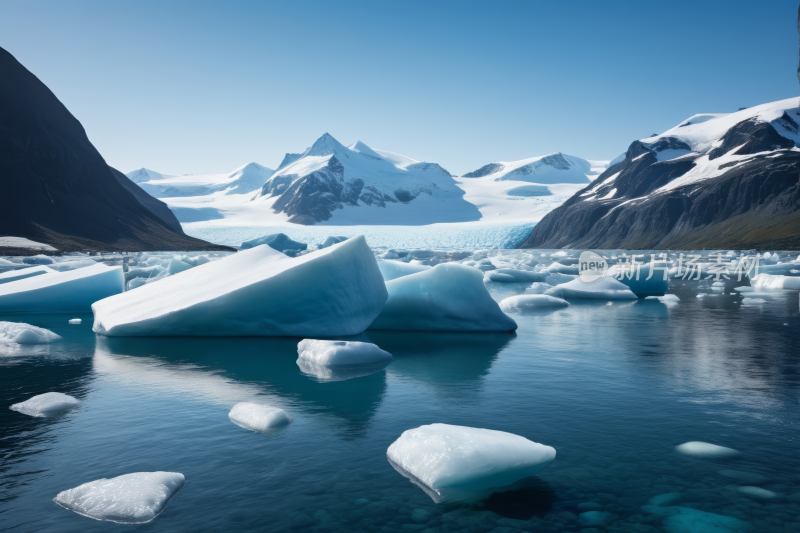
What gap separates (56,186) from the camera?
65062 millimetres

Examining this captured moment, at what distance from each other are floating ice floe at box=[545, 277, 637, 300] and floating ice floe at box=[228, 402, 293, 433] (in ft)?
51.4

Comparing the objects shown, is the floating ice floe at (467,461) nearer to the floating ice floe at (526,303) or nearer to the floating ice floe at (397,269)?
the floating ice floe at (397,269)

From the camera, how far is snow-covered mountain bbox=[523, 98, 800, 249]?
260 feet

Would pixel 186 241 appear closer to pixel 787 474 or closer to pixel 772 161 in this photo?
pixel 787 474

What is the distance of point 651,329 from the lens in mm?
12938

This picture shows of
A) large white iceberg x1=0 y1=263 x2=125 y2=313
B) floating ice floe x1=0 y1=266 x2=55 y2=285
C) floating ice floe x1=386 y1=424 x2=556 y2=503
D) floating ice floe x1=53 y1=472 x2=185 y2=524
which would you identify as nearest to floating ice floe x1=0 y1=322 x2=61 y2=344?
large white iceberg x1=0 y1=263 x2=125 y2=313

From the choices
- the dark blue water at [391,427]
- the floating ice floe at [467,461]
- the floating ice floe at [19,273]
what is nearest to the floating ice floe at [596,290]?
the dark blue water at [391,427]

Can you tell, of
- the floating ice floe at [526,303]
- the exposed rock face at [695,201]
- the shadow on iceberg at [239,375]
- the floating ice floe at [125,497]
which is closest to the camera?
the floating ice floe at [125,497]

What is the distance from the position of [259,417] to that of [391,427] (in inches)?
53.5

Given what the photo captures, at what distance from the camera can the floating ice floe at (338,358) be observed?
8.55 metres

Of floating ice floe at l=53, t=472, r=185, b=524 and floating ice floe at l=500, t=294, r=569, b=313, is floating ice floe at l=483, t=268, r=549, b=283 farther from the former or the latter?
floating ice floe at l=53, t=472, r=185, b=524

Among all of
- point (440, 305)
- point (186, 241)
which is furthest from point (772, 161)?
point (440, 305)

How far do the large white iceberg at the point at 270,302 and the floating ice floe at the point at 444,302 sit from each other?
82cm

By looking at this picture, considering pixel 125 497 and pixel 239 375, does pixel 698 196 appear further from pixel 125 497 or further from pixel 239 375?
pixel 125 497
